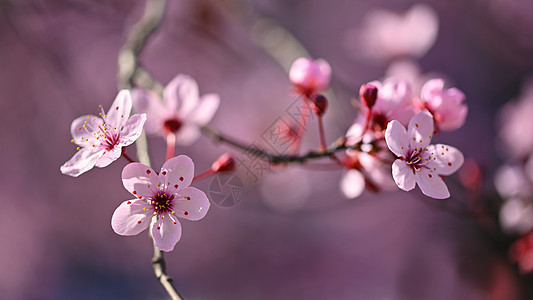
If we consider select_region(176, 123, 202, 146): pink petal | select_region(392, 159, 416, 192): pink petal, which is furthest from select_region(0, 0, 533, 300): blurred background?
select_region(392, 159, 416, 192): pink petal

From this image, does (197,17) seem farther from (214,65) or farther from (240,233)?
(240,233)

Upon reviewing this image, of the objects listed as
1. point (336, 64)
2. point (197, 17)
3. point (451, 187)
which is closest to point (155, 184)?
point (451, 187)

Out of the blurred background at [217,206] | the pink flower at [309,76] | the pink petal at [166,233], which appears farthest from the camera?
the blurred background at [217,206]

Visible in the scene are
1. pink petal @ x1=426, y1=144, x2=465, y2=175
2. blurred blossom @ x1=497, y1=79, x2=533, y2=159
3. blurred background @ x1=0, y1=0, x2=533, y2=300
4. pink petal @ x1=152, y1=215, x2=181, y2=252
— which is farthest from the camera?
blurred background @ x1=0, y1=0, x2=533, y2=300

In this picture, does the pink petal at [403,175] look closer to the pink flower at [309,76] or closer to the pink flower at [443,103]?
the pink flower at [443,103]

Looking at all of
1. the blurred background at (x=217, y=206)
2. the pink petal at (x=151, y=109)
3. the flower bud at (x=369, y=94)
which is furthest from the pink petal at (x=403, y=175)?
the blurred background at (x=217, y=206)

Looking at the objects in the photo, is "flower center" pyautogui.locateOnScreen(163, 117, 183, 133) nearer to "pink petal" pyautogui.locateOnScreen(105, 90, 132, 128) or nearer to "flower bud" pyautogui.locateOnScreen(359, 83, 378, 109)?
"pink petal" pyautogui.locateOnScreen(105, 90, 132, 128)

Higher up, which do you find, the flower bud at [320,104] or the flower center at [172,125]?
the flower center at [172,125]
